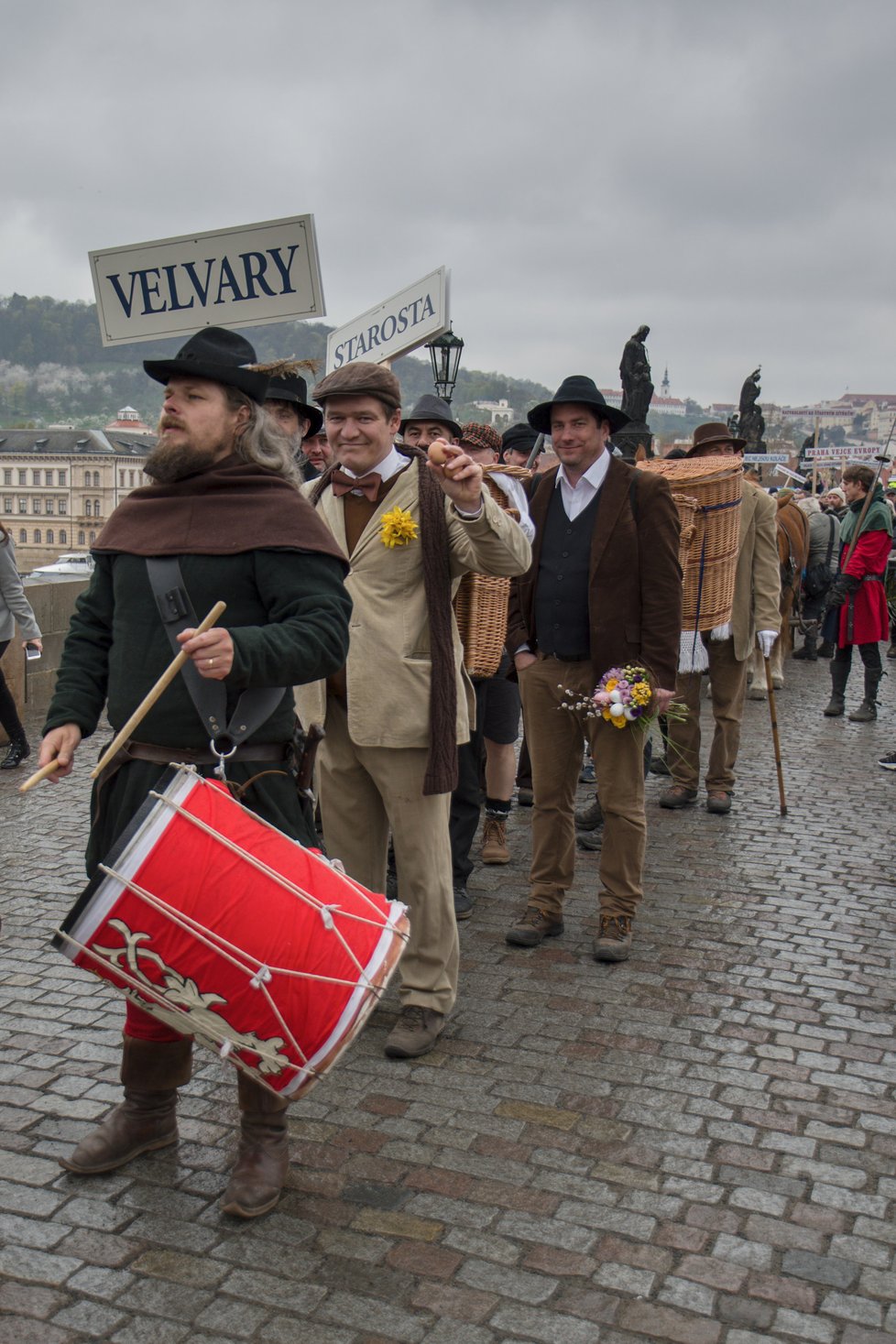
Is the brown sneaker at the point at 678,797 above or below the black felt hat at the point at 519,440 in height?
below

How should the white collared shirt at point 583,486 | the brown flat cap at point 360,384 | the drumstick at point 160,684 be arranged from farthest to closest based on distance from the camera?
1. the white collared shirt at point 583,486
2. the brown flat cap at point 360,384
3. the drumstick at point 160,684

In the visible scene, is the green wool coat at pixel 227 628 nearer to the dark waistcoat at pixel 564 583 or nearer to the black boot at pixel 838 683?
the dark waistcoat at pixel 564 583

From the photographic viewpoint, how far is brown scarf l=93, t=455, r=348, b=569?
340 centimetres

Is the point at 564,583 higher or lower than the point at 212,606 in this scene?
lower

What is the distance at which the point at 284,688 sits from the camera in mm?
3568

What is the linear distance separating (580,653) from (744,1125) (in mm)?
2184

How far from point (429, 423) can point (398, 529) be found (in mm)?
2628

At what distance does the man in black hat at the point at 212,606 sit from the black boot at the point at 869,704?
9.69 meters

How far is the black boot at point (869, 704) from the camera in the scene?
488 inches

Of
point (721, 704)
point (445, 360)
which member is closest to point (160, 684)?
point (721, 704)

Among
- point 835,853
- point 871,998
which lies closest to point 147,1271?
point 871,998

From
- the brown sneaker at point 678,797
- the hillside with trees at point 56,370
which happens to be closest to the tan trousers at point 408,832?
the brown sneaker at point 678,797

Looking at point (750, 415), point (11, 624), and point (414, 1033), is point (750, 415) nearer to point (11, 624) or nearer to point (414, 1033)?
point (11, 624)

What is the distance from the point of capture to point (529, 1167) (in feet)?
12.2
